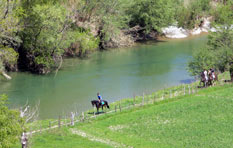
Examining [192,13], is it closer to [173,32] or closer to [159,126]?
[173,32]

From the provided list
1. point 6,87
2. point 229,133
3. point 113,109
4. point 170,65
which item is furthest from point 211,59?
point 6,87

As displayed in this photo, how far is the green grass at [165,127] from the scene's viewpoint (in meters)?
29.0

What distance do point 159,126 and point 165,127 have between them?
570 mm

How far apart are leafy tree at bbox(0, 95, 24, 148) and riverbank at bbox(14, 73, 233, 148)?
543cm

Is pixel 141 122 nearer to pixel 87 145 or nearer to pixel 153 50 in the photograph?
pixel 87 145

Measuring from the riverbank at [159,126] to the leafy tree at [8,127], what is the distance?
17.8 feet

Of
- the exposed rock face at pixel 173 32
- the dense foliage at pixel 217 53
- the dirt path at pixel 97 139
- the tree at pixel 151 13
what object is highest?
the tree at pixel 151 13

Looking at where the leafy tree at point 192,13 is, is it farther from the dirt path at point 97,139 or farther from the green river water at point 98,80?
the dirt path at point 97,139

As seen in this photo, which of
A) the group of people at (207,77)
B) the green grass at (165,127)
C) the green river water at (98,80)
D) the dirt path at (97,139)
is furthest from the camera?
the green river water at (98,80)

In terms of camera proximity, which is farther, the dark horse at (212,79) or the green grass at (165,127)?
the dark horse at (212,79)

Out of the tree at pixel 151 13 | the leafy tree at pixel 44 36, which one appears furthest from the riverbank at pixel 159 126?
the tree at pixel 151 13

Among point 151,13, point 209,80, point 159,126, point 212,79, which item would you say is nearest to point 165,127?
point 159,126

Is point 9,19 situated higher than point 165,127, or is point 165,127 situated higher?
point 9,19

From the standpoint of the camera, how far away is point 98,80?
55.2m
